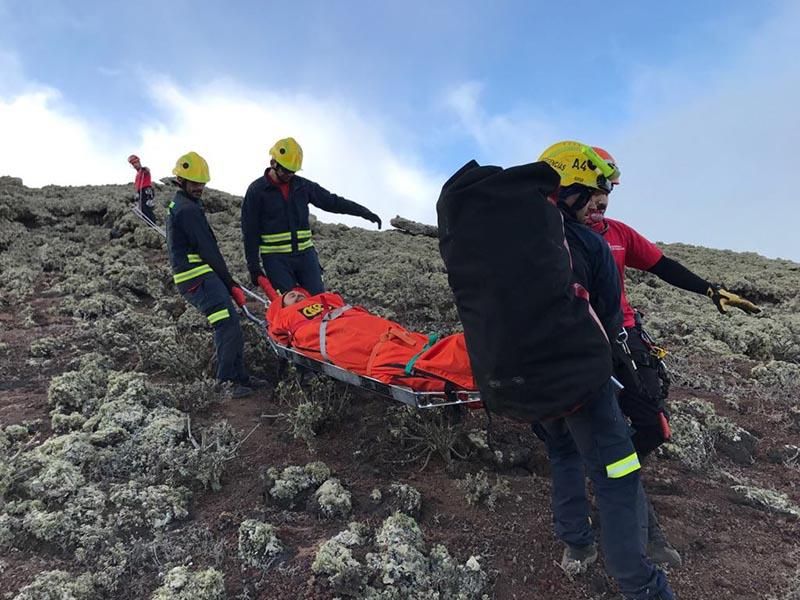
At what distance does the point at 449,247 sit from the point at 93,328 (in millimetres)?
5622

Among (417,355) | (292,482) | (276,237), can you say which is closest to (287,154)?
(276,237)

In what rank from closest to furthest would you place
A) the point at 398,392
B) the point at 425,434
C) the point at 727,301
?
the point at 727,301
the point at 398,392
the point at 425,434

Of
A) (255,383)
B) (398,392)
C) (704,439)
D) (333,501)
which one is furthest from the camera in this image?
(255,383)

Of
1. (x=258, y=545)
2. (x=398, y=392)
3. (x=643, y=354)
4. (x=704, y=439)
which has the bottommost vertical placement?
(x=258, y=545)

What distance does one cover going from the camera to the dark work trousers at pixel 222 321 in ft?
16.8

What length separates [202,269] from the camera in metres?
5.24

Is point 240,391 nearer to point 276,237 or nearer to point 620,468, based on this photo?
point 276,237

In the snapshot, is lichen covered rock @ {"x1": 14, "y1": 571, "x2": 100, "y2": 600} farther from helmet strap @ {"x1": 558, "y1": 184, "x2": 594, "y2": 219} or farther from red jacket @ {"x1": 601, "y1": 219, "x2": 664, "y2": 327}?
red jacket @ {"x1": 601, "y1": 219, "x2": 664, "y2": 327}

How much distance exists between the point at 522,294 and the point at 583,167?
3.03ft

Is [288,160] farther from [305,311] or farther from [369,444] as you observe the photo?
[369,444]

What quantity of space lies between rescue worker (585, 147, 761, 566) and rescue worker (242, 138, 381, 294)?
10.8 ft

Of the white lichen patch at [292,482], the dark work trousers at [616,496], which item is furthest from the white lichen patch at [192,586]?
the dark work trousers at [616,496]

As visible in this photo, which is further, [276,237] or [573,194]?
[276,237]

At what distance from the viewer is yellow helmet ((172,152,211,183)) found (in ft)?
16.9
